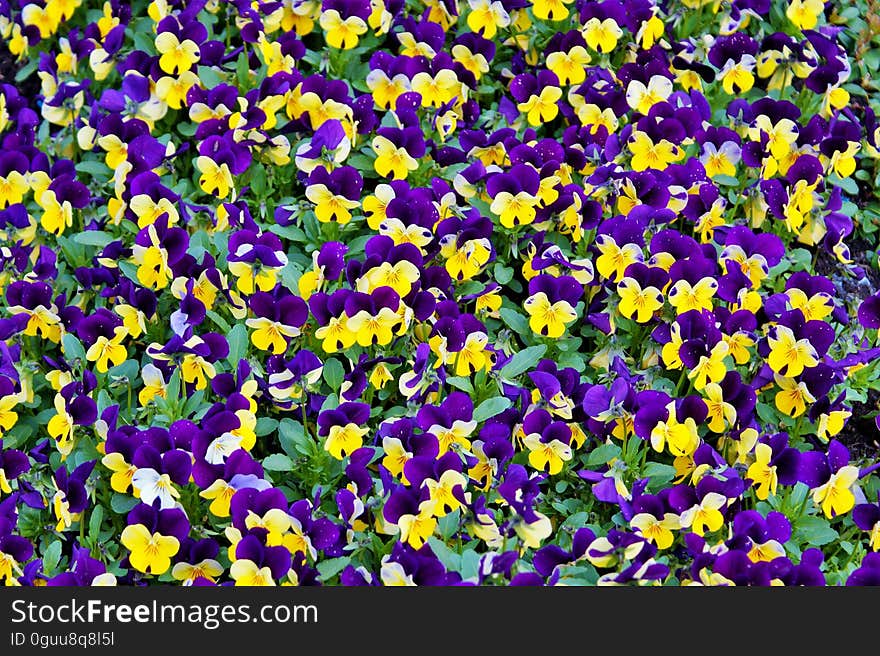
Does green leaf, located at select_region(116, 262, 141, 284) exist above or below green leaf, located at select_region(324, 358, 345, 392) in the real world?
above

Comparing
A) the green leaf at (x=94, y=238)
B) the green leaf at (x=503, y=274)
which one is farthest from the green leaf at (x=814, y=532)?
the green leaf at (x=94, y=238)

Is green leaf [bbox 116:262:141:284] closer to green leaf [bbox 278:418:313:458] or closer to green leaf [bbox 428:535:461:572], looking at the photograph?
green leaf [bbox 278:418:313:458]

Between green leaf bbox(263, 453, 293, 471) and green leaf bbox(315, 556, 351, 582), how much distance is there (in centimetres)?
32

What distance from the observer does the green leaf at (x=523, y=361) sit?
3.34 m

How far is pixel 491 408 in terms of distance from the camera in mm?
3225

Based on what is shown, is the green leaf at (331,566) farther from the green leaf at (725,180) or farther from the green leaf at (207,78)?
the green leaf at (207,78)

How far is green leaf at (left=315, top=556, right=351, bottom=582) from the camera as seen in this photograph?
2.89 m

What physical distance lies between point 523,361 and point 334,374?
1.80 feet

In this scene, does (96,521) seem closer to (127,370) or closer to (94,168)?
(127,370)

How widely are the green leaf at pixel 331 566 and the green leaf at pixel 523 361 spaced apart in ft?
2.42

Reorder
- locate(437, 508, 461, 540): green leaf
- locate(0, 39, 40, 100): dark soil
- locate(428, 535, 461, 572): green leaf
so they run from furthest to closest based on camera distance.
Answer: locate(0, 39, 40, 100): dark soil < locate(437, 508, 461, 540): green leaf < locate(428, 535, 461, 572): green leaf

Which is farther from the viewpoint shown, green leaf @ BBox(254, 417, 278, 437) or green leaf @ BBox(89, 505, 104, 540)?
green leaf @ BBox(254, 417, 278, 437)

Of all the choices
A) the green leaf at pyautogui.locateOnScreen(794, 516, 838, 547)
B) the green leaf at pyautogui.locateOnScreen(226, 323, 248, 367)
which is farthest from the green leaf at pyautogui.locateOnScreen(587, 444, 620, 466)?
the green leaf at pyautogui.locateOnScreen(226, 323, 248, 367)

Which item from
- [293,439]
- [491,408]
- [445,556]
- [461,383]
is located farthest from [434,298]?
[445,556]
